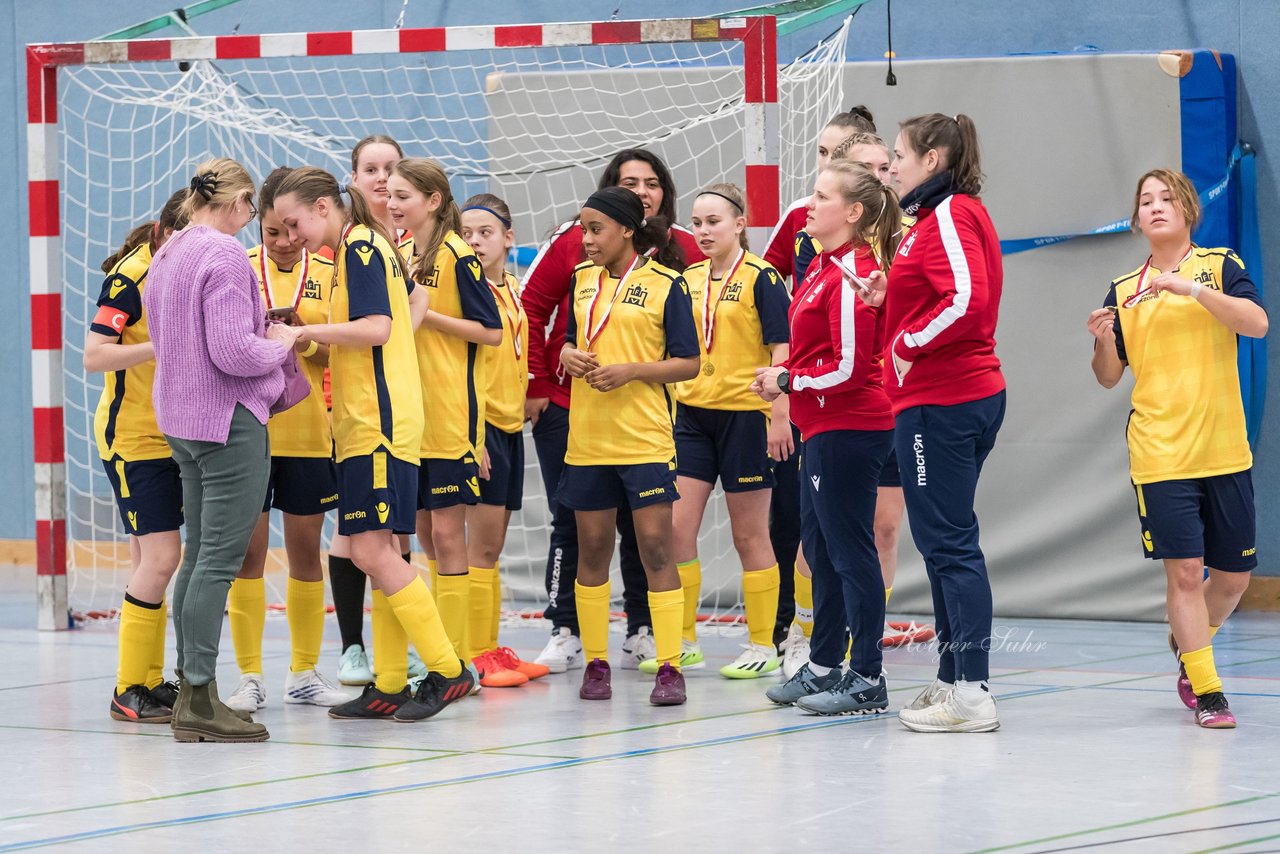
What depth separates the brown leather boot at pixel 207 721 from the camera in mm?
4688

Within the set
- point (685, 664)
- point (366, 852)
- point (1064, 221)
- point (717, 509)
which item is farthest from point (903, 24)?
point (366, 852)

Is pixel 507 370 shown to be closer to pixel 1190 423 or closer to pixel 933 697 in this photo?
pixel 933 697

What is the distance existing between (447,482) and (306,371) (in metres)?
0.58

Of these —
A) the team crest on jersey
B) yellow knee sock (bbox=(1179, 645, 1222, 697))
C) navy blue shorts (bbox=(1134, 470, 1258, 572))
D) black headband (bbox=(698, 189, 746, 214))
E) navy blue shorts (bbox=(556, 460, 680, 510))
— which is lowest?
yellow knee sock (bbox=(1179, 645, 1222, 697))

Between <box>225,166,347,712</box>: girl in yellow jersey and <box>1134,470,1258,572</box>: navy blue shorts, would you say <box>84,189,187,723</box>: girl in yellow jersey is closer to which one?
<box>225,166,347,712</box>: girl in yellow jersey

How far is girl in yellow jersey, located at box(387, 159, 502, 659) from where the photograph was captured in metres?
5.32

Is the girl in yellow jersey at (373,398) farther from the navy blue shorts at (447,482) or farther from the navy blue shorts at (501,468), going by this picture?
the navy blue shorts at (501,468)

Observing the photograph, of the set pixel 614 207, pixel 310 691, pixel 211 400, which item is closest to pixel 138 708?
pixel 310 691

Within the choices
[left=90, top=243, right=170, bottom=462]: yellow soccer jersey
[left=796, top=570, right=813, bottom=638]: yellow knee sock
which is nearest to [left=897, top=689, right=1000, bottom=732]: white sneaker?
[left=796, top=570, right=813, bottom=638]: yellow knee sock

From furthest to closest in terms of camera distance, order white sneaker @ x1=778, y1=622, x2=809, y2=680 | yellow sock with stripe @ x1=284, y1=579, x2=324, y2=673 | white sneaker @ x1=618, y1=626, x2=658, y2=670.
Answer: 1. white sneaker @ x1=618, y1=626, x2=658, y2=670
2. white sneaker @ x1=778, y1=622, x2=809, y2=680
3. yellow sock with stripe @ x1=284, y1=579, x2=324, y2=673

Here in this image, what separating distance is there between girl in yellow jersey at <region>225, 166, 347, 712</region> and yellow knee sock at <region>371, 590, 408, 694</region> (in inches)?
15.4

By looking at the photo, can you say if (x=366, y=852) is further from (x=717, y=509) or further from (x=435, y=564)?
(x=717, y=509)

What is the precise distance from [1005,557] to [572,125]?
3137mm

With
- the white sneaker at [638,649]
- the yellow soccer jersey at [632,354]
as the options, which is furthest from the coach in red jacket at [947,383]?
the white sneaker at [638,649]
